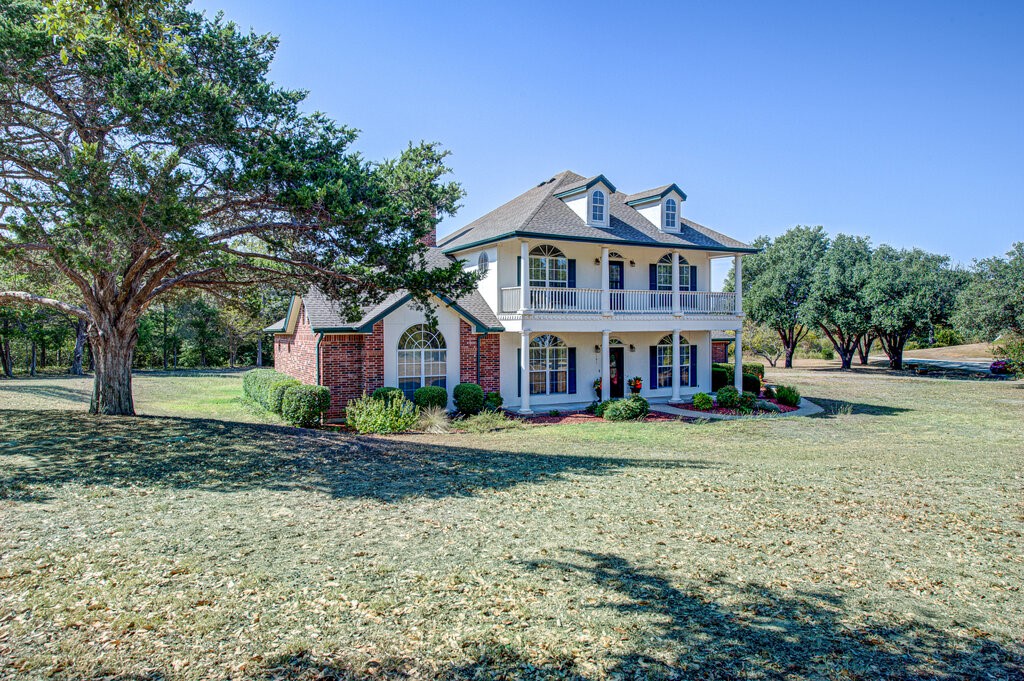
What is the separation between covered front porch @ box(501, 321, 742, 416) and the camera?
69.6 ft

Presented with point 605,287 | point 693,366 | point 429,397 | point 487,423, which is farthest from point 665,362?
point 429,397

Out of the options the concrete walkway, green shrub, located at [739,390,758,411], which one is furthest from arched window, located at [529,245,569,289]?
green shrub, located at [739,390,758,411]

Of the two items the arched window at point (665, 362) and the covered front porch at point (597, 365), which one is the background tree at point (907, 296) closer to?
the covered front porch at point (597, 365)

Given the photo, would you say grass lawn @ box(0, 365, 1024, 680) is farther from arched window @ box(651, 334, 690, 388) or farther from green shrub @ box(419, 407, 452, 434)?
arched window @ box(651, 334, 690, 388)

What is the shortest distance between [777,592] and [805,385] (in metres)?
29.0

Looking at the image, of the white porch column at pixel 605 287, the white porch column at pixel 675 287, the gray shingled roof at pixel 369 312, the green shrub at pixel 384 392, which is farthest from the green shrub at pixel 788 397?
the green shrub at pixel 384 392

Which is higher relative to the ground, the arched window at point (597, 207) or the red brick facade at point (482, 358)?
the arched window at point (597, 207)

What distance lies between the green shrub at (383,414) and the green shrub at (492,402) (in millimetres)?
2741

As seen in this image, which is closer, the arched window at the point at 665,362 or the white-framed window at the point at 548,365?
the white-framed window at the point at 548,365

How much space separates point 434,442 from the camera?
1409 centimetres

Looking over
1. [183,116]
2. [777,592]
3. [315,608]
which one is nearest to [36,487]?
[315,608]

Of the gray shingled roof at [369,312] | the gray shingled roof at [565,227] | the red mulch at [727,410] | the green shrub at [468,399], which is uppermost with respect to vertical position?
the gray shingled roof at [565,227]

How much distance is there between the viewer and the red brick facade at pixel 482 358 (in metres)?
19.9

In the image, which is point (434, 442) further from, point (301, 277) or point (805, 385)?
point (805, 385)
